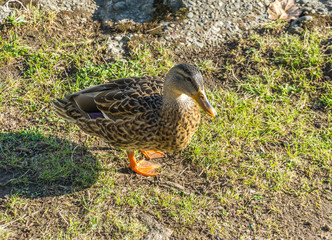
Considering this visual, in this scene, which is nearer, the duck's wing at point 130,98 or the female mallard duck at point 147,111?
the female mallard duck at point 147,111

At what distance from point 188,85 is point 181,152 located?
3.08ft

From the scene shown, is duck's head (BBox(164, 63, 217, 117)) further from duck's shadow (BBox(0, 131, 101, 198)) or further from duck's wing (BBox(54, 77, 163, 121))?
duck's shadow (BBox(0, 131, 101, 198))

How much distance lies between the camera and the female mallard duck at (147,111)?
10.3 feet

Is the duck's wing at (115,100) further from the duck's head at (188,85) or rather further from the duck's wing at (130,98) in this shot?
the duck's head at (188,85)

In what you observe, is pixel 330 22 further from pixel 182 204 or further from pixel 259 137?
pixel 182 204

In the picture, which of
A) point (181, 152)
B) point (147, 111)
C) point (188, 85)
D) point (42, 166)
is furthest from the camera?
point (181, 152)

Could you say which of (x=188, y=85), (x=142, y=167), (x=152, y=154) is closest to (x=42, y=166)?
(x=142, y=167)

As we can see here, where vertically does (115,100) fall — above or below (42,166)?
above

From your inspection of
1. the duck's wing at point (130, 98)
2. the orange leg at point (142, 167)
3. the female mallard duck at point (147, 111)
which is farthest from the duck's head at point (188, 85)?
the orange leg at point (142, 167)

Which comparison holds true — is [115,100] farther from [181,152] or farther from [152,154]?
[181,152]

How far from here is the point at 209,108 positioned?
3057 mm

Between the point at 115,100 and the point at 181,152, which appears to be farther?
the point at 181,152

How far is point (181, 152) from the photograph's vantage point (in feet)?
12.5

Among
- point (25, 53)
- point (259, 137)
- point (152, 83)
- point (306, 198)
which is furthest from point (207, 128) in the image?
point (25, 53)
